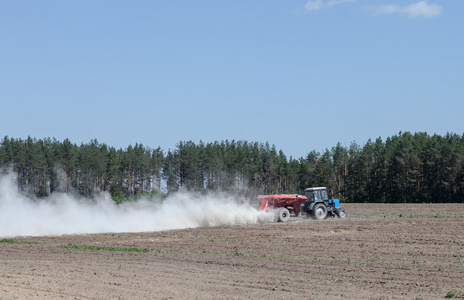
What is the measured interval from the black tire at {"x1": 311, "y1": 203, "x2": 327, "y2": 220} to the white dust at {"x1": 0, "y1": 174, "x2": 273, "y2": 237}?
363cm

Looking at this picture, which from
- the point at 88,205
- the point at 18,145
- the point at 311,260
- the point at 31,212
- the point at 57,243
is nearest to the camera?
the point at 311,260

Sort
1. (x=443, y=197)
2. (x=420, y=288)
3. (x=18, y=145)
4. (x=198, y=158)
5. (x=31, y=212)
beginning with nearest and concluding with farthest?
(x=420, y=288) → (x=31, y=212) → (x=443, y=197) → (x=18, y=145) → (x=198, y=158)

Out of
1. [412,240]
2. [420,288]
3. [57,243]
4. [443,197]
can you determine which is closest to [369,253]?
[412,240]

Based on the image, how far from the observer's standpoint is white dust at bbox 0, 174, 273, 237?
116 ft

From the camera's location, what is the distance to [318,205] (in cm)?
4231

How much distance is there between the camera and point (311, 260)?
2092 centimetres

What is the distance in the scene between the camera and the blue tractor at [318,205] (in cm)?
4191

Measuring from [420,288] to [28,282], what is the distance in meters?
11.4

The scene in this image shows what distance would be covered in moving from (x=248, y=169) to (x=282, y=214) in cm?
7647

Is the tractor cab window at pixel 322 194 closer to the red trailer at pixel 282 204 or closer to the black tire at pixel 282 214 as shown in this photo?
the red trailer at pixel 282 204

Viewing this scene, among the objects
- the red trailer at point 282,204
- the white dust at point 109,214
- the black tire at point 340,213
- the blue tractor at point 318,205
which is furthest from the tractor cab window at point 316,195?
the white dust at point 109,214

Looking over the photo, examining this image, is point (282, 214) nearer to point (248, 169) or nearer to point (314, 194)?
point (314, 194)

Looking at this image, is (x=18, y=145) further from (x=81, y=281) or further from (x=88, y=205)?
(x=81, y=281)

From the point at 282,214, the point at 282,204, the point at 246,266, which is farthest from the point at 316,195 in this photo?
the point at 246,266
